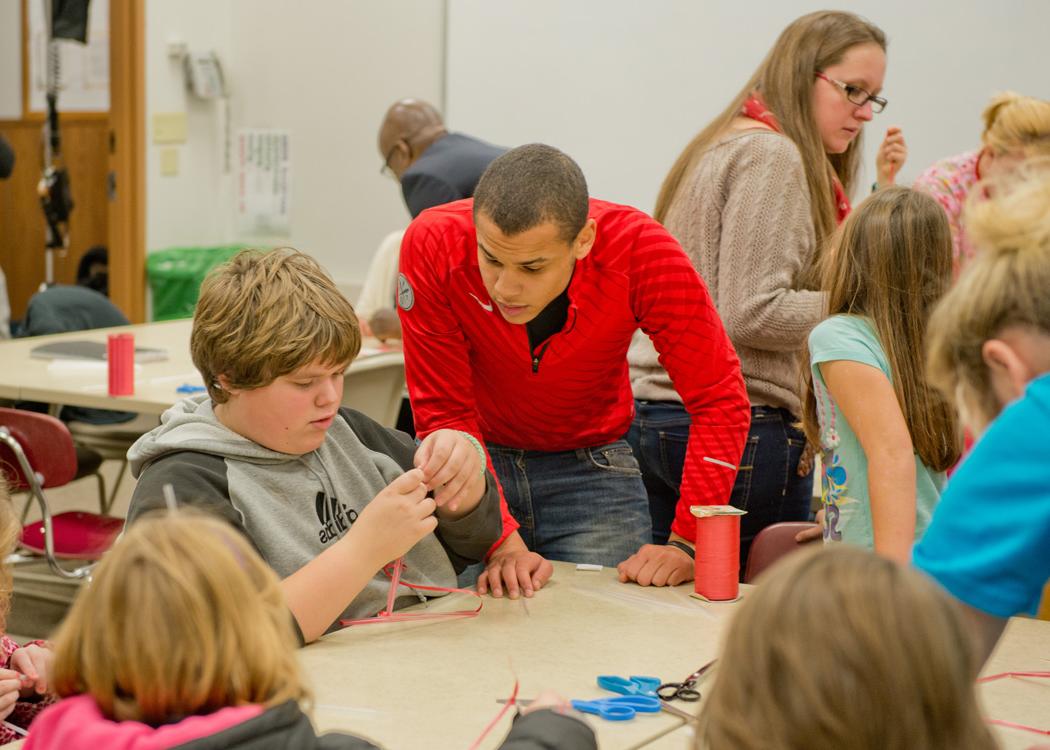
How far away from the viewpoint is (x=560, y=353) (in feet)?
7.43

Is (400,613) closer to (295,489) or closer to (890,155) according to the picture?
(295,489)

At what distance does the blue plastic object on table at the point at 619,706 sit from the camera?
4.83 ft

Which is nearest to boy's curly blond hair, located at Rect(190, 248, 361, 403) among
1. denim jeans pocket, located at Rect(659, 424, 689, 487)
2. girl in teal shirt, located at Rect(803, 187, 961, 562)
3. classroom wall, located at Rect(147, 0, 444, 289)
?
girl in teal shirt, located at Rect(803, 187, 961, 562)

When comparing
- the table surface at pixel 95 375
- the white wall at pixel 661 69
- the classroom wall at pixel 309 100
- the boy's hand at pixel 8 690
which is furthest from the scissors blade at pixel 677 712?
the classroom wall at pixel 309 100

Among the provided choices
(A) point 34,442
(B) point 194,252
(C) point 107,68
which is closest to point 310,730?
(A) point 34,442

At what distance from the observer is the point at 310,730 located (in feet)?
3.57

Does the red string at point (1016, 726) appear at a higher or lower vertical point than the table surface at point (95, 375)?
higher

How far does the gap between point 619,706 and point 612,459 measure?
3.16 ft

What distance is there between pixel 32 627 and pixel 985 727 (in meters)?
3.60

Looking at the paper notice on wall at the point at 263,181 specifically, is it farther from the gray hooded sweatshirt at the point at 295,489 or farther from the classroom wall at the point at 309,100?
the gray hooded sweatshirt at the point at 295,489

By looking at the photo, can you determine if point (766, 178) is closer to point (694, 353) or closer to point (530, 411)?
point (694, 353)

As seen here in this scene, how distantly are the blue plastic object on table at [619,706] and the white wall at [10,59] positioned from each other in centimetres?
719

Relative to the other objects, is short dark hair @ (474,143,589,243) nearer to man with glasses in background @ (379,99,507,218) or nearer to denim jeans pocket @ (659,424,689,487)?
denim jeans pocket @ (659,424,689,487)

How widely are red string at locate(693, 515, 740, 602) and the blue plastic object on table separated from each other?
0.43 meters
